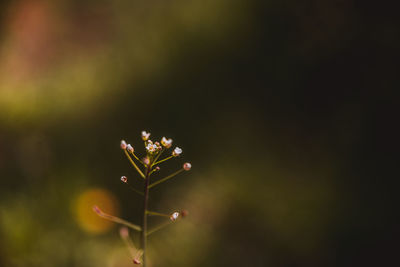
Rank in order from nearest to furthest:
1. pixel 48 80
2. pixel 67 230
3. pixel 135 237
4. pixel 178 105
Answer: pixel 67 230, pixel 135 237, pixel 178 105, pixel 48 80

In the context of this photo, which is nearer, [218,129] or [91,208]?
[91,208]

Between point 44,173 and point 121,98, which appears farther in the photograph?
point 121,98

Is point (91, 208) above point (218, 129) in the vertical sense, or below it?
below

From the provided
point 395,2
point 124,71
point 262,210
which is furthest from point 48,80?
point 395,2

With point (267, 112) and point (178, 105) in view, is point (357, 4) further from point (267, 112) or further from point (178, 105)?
point (178, 105)

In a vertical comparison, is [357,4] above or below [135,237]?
above

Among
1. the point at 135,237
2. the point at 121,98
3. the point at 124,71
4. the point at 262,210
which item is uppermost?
the point at 124,71

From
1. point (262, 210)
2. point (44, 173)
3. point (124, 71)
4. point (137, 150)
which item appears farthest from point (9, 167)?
point (262, 210)

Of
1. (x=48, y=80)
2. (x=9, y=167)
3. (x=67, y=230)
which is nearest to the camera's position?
(x=67, y=230)
